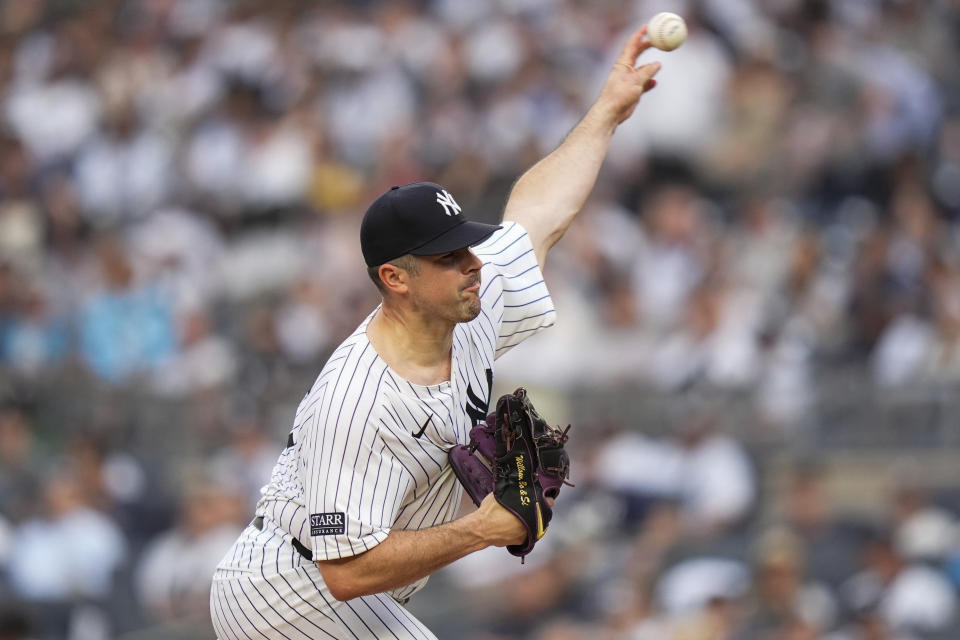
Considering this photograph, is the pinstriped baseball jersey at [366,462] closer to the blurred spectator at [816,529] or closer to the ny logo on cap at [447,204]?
the ny logo on cap at [447,204]

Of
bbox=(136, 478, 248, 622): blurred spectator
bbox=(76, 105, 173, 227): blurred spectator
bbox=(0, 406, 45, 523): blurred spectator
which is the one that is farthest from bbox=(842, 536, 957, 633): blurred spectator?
bbox=(76, 105, 173, 227): blurred spectator

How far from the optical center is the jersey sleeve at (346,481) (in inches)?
153

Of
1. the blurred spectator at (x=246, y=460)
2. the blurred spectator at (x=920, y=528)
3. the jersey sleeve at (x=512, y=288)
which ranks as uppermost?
the blurred spectator at (x=246, y=460)

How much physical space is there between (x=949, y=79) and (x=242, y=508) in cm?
565

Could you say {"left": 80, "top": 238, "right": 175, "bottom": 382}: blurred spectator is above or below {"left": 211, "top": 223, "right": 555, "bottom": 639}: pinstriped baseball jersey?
above

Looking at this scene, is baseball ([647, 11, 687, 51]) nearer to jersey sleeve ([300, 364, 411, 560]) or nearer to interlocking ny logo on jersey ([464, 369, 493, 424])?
interlocking ny logo on jersey ([464, 369, 493, 424])

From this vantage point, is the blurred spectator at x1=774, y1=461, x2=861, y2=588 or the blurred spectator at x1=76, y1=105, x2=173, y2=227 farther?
the blurred spectator at x1=76, y1=105, x2=173, y2=227

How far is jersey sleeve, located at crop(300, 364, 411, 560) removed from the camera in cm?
390

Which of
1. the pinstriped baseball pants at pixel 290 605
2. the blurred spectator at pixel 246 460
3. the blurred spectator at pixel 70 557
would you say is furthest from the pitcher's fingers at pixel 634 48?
the blurred spectator at pixel 70 557

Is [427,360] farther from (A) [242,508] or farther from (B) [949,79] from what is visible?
(B) [949,79]

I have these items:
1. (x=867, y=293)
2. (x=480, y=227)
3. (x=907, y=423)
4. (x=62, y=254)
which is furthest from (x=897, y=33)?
(x=480, y=227)

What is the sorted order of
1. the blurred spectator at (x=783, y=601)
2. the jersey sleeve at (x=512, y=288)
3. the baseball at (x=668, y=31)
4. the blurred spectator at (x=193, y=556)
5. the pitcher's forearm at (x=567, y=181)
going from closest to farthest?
the jersey sleeve at (x=512, y=288)
the baseball at (x=668, y=31)
the pitcher's forearm at (x=567, y=181)
the blurred spectator at (x=783, y=601)
the blurred spectator at (x=193, y=556)

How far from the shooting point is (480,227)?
4.09 m

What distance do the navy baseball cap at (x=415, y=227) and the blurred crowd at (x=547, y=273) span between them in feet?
12.6
